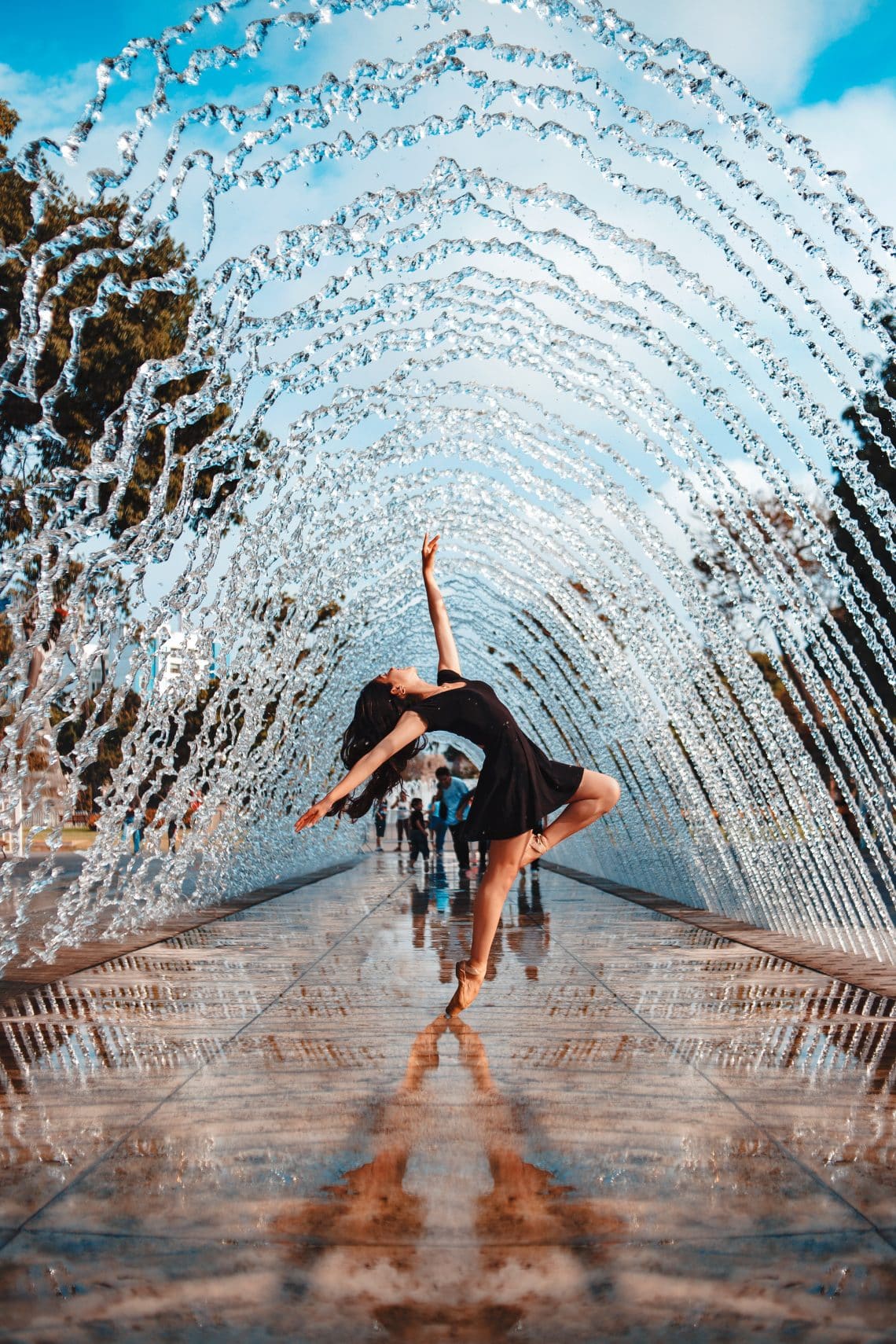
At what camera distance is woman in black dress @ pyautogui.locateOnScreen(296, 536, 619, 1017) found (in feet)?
17.6

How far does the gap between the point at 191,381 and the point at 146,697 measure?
12061 millimetres

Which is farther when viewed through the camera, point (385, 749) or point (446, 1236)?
point (385, 749)

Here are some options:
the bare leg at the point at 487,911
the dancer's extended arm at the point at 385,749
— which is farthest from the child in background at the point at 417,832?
the dancer's extended arm at the point at 385,749

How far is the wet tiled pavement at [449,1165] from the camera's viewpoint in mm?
2346

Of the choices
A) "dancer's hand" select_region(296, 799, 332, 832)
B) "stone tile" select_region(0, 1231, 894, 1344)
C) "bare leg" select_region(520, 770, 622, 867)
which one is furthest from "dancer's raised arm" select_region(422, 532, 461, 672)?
"stone tile" select_region(0, 1231, 894, 1344)

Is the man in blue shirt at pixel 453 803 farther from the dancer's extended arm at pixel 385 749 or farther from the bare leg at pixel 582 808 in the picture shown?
the dancer's extended arm at pixel 385 749

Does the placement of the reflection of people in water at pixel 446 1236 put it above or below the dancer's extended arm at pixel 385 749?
below

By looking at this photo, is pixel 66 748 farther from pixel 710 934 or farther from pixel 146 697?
pixel 710 934

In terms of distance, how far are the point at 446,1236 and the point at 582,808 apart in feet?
10.1

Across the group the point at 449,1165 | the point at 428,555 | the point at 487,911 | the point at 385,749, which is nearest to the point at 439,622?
the point at 428,555

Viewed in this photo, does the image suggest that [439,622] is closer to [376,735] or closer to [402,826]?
[376,735]

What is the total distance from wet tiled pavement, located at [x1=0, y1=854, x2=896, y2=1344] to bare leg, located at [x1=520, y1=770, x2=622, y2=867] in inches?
28.5

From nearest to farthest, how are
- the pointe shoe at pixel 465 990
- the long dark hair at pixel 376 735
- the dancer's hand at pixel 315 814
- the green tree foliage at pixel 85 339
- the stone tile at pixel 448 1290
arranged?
the stone tile at pixel 448 1290
the dancer's hand at pixel 315 814
the pointe shoe at pixel 465 990
the long dark hair at pixel 376 735
the green tree foliage at pixel 85 339

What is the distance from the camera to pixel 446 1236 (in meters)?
2.69
